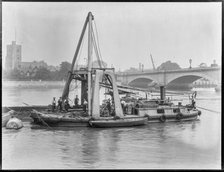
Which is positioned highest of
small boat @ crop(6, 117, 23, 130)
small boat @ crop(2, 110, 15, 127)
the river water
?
small boat @ crop(2, 110, 15, 127)

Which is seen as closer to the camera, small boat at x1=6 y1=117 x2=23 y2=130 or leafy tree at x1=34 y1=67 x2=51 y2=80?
leafy tree at x1=34 y1=67 x2=51 y2=80

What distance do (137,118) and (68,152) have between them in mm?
4437

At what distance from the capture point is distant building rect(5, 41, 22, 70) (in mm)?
6492

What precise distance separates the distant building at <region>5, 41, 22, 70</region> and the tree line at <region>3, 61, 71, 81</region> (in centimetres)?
13

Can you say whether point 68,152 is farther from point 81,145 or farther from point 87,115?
point 87,115

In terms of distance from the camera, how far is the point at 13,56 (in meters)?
6.75

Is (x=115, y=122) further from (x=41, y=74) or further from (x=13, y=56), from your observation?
(x=13, y=56)

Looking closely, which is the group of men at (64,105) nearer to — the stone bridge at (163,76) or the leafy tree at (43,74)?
the leafy tree at (43,74)

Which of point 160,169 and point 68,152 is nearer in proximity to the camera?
point 160,169

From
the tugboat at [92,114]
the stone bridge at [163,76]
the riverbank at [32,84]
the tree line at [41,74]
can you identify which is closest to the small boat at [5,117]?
the riverbank at [32,84]

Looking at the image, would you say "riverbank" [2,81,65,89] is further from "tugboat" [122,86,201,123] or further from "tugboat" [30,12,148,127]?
"tugboat" [122,86,201,123]

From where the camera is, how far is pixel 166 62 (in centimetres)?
827

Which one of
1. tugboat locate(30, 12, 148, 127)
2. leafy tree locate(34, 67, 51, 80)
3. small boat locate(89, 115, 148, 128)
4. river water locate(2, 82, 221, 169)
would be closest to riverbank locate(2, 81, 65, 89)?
river water locate(2, 82, 221, 169)

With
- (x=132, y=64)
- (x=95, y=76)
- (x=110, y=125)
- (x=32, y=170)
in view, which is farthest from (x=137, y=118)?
(x=32, y=170)
